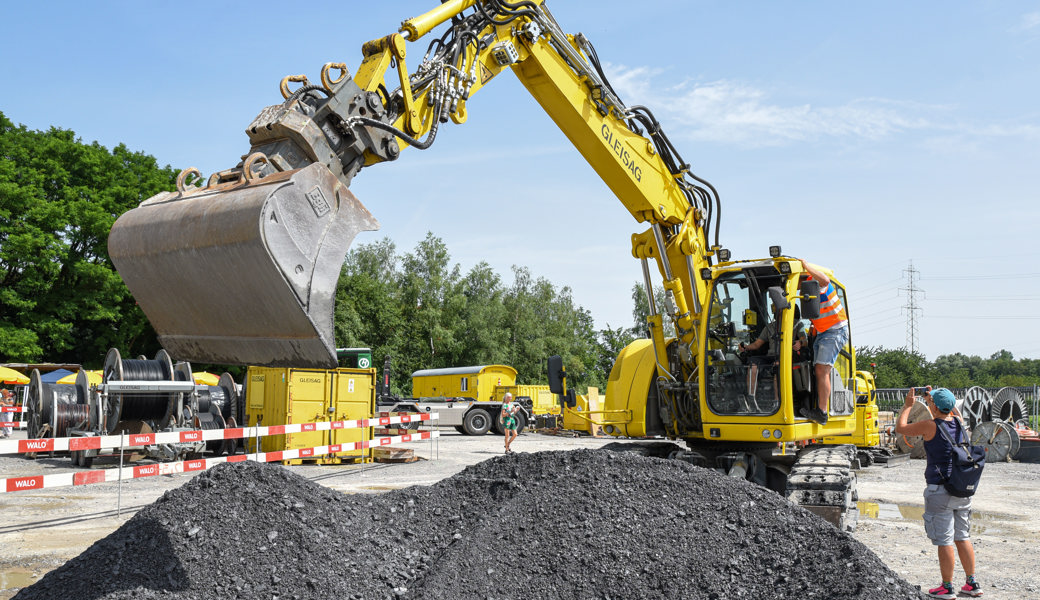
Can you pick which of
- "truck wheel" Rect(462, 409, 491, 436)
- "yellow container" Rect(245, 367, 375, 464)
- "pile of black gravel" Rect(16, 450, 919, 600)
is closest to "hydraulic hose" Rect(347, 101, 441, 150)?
"pile of black gravel" Rect(16, 450, 919, 600)

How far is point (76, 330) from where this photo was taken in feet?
112

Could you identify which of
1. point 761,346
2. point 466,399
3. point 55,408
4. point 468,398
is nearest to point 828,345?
point 761,346

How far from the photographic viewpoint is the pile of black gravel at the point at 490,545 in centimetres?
481

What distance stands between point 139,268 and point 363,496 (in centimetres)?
289

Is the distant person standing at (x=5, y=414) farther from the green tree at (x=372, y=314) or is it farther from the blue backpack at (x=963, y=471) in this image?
the blue backpack at (x=963, y=471)

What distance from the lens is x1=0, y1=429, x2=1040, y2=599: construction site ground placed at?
21.7ft

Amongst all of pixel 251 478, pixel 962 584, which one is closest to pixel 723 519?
pixel 962 584

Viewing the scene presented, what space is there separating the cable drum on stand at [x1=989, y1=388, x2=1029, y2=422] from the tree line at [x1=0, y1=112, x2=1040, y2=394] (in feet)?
31.9

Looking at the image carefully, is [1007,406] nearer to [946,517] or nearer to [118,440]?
[946,517]

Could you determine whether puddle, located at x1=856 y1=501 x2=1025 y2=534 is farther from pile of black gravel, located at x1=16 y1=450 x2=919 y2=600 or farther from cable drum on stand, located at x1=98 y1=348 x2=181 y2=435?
cable drum on stand, located at x1=98 y1=348 x2=181 y2=435

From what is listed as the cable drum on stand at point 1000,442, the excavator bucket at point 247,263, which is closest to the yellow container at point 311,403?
the excavator bucket at point 247,263

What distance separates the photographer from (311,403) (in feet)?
47.6

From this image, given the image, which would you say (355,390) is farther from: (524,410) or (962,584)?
(524,410)

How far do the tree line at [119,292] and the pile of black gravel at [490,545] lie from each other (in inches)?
1127
